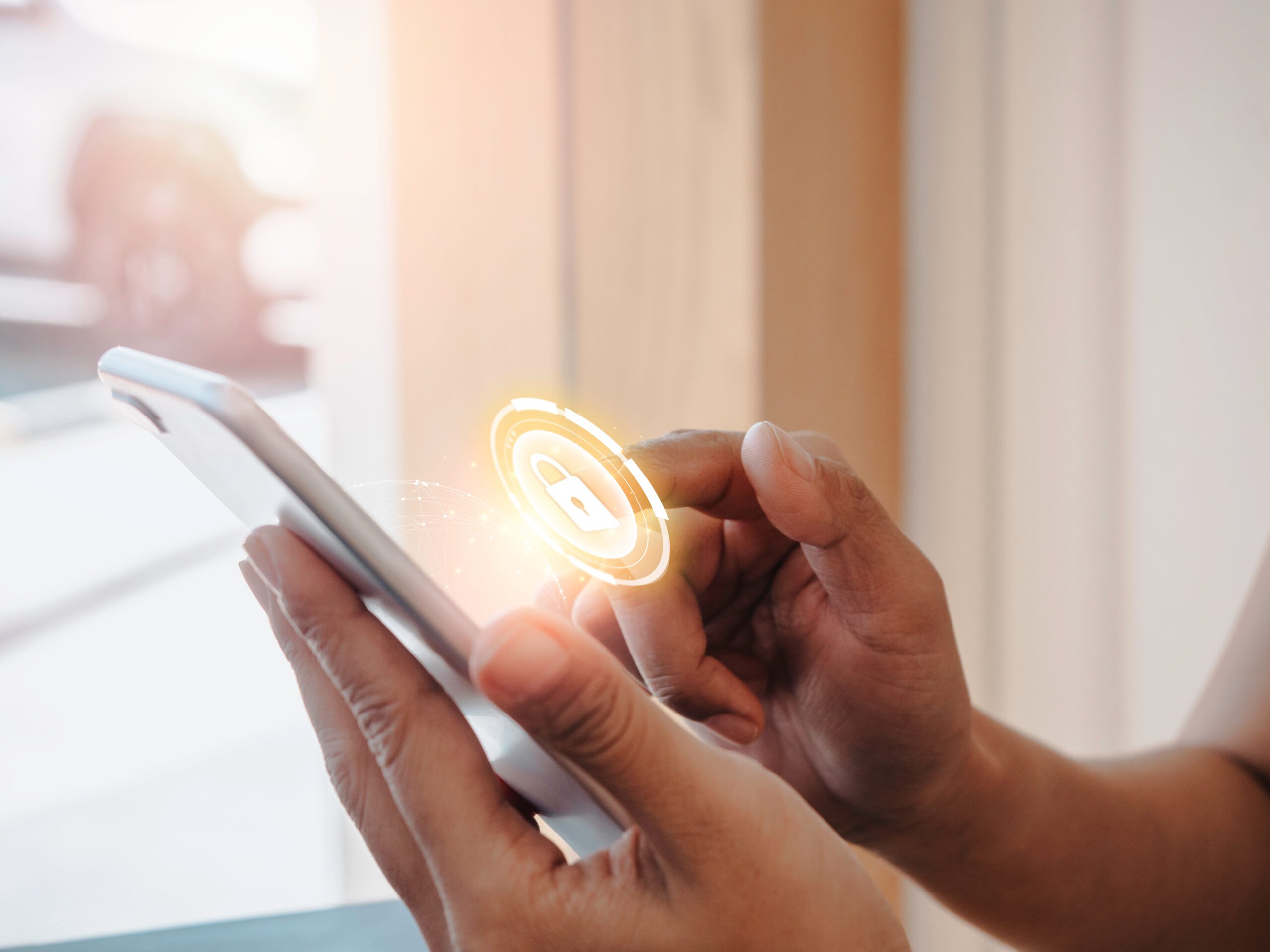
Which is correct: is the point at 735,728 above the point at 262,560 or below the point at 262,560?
below

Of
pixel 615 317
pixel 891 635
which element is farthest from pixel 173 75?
pixel 891 635

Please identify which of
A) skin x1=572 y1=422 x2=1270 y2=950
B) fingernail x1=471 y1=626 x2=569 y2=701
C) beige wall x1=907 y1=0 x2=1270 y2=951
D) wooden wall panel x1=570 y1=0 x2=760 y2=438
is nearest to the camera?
fingernail x1=471 y1=626 x2=569 y2=701

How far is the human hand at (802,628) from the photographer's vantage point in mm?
522

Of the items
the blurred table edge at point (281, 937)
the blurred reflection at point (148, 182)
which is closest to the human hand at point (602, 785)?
the blurred table edge at point (281, 937)

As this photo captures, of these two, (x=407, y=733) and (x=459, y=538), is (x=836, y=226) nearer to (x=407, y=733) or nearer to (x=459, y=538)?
(x=459, y=538)

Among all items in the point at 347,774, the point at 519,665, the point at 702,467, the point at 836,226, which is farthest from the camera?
the point at 836,226

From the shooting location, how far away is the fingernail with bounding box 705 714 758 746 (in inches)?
23.8

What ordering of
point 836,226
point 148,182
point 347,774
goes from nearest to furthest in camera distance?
point 347,774
point 836,226
point 148,182

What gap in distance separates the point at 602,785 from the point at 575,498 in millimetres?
204

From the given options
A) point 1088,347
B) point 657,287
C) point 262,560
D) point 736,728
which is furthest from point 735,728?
point 1088,347

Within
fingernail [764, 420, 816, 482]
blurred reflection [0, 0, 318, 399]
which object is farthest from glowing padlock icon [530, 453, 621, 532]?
blurred reflection [0, 0, 318, 399]

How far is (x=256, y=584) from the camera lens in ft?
1.50

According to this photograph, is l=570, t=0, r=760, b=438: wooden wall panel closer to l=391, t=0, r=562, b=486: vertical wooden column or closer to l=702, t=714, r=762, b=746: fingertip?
l=391, t=0, r=562, b=486: vertical wooden column

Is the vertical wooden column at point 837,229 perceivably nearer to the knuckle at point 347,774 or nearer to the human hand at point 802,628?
the human hand at point 802,628
